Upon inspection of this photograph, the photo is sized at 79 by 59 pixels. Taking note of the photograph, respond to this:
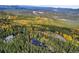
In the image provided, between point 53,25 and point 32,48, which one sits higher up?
point 53,25

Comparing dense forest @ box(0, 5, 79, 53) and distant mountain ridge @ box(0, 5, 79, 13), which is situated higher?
distant mountain ridge @ box(0, 5, 79, 13)

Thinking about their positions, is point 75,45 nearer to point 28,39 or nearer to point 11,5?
point 28,39

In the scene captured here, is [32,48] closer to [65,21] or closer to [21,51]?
[21,51]

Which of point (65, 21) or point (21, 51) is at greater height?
point (65, 21)

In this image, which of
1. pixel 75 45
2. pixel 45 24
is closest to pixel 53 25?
pixel 45 24

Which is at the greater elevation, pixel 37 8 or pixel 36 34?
pixel 37 8

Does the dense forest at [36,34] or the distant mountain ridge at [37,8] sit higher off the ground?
the distant mountain ridge at [37,8]

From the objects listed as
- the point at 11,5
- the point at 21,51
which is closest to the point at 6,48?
the point at 21,51

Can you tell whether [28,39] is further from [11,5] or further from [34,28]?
[11,5]
